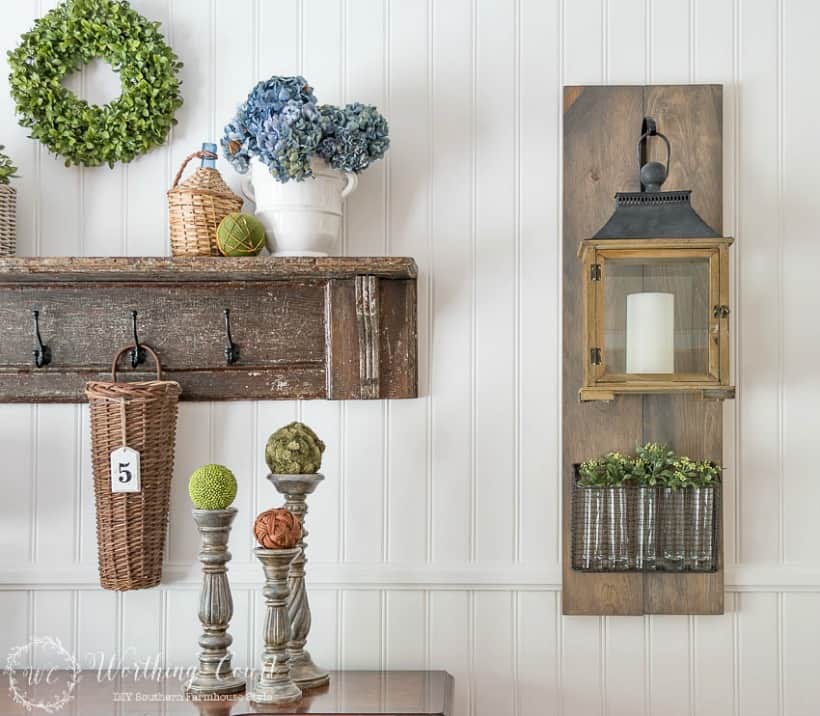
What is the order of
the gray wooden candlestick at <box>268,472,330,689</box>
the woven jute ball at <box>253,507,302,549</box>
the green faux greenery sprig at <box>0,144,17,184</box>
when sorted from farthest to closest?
the green faux greenery sprig at <box>0,144,17,184</box> < the gray wooden candlestick at <box>268,472,330,689</box> < the woven jute ball at <box>253,507,302,549</box>

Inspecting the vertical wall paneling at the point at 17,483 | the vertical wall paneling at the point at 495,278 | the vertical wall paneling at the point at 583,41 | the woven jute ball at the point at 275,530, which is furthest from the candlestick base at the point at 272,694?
the vertical wall paneling at the point at 583,41

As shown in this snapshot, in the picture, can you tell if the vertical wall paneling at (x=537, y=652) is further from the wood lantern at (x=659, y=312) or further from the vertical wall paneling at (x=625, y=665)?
the wood lantern at (x=659, y=312)

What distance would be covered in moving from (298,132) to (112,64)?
46 centimetres

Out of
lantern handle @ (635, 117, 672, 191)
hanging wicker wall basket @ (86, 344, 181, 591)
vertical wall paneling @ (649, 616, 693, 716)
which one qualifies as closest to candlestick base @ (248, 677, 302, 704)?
hanging wicker wall basket @ (86, 344, 181, 591)

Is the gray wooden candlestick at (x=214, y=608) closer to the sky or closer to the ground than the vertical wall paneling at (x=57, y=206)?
closer to the ground

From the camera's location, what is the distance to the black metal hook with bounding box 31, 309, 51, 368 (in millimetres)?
1859

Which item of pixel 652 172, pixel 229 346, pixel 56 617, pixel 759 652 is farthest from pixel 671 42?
pixel 56 617

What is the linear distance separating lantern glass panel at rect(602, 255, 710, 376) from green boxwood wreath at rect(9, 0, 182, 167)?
0.95m

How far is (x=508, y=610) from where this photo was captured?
187cm

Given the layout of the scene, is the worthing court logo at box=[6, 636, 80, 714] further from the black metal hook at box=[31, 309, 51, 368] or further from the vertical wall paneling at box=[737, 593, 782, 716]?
the vertical wall paneling at box=[737, 593, 782, 716]

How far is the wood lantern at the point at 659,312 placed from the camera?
5.38ft

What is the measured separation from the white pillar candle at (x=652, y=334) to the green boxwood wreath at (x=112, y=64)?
983mm

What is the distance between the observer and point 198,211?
176 centimetres

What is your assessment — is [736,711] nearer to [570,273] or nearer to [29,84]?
[570,273]
